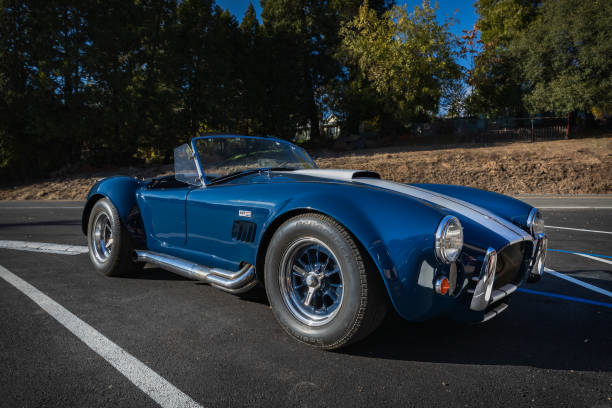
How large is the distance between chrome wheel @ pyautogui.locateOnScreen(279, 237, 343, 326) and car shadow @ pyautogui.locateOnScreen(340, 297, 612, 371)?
10.7 inches

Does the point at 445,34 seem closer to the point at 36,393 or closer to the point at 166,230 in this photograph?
the point at 166,230

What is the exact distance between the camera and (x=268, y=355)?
6.99 feet

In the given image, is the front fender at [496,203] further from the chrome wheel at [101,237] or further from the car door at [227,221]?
the chrome wheel at [101,237]

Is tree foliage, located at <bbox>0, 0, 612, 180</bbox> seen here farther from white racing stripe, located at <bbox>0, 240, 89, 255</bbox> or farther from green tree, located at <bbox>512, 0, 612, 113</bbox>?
white racing stripe, located at <bbox>0, 240, 89, 255</bbox>

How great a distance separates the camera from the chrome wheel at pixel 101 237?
377 cm

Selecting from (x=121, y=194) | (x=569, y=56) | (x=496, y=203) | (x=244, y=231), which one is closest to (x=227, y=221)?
(x=244, y=231)

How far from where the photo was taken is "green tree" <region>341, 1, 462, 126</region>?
21.0 metres

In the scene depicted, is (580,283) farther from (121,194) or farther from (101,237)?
(101,237)

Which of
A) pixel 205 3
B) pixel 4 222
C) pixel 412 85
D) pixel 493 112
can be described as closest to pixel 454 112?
pixel 412 85

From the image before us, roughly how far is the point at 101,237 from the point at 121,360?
210cm

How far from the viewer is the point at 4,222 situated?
7551mm

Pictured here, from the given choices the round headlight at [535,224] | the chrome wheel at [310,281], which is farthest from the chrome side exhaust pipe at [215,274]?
the round headlight at [535,224]

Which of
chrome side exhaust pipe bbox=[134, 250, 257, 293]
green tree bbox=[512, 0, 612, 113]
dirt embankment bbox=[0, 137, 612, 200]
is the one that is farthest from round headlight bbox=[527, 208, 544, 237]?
green tree bbox=[512, 0, 612, 113]

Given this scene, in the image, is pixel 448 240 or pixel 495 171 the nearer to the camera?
pixel 448 240
